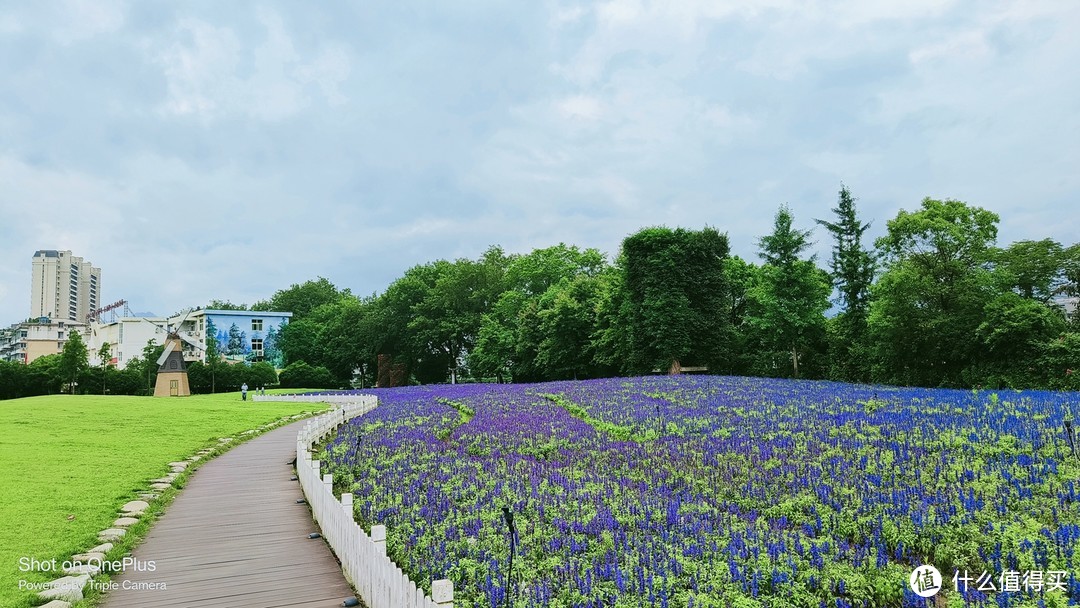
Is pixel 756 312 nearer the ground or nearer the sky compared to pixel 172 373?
nearer the sky

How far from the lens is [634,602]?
5.79 metres

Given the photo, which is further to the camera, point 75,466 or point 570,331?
point 570,331

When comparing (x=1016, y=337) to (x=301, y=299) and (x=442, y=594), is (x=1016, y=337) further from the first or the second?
(x=301, y=299)

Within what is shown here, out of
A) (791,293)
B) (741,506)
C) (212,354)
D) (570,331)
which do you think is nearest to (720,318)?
(791,293)

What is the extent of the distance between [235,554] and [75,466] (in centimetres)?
842

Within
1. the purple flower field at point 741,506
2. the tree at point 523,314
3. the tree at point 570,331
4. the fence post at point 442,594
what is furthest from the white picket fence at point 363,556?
the tree at point 523,314

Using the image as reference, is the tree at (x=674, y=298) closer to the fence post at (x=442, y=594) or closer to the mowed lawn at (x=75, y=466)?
the mowed lawn at (x=75, y=466)

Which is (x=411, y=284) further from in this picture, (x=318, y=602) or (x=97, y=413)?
(x=318, y=602)

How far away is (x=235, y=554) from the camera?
8641mm

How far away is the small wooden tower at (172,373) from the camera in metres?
48.2

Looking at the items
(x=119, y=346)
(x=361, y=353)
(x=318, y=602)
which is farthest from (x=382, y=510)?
(x=119, y=346)

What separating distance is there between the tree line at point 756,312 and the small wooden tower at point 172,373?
22.5 metres

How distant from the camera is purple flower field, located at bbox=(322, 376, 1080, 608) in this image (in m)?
6.17

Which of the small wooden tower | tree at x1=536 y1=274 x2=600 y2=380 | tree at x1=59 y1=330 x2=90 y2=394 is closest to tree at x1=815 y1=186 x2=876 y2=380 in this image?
tree at x1=536 y1=274 x2=600 y2=380
